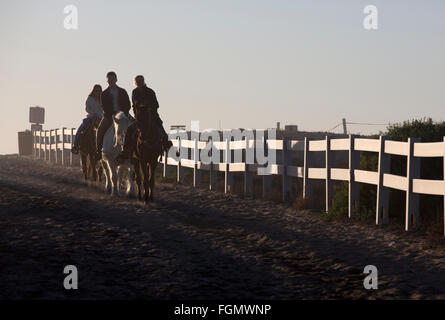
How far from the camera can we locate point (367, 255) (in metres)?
9.23

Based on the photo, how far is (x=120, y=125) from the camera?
48.8 feet

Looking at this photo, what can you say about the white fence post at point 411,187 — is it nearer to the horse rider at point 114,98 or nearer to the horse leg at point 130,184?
the horse leg at point 130,184

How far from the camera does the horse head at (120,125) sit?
48.5ft

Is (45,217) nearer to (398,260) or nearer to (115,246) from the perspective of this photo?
(115,246)

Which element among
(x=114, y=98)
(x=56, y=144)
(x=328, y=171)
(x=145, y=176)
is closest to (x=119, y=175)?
(x=145, y=176)

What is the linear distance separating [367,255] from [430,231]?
7.17 feet

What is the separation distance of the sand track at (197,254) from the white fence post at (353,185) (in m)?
0.81

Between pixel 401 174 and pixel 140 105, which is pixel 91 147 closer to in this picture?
pixel 140 105

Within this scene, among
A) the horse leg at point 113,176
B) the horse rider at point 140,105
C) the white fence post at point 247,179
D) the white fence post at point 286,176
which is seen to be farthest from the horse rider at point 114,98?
the white fence post at point 286,176

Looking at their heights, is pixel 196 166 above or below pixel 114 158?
below

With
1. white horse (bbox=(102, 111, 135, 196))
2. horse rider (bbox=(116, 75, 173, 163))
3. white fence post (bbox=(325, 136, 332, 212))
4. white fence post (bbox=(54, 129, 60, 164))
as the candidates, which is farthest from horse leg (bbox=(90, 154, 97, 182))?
white fence post (bbox=(54, 129, 60, 164))

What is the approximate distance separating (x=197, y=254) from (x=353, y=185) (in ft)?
18.3

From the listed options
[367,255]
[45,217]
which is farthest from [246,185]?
[367,255]

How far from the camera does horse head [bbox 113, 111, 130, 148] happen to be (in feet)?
48.5
